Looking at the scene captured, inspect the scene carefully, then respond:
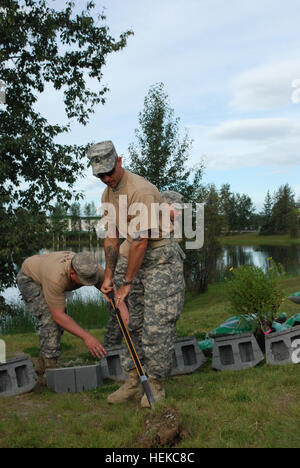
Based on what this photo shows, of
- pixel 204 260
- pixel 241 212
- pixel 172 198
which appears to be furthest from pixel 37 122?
pixel 241 212

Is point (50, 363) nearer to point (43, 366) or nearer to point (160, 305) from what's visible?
point (43, 366)

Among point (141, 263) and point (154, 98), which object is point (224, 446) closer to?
point (141, 263)

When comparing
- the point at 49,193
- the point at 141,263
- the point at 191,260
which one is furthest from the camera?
the point at 191,260

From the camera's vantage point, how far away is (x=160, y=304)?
400cm

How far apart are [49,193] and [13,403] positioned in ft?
18.3

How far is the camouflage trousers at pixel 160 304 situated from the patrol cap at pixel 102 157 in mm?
801

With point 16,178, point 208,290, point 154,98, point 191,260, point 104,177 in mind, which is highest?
point 154,98

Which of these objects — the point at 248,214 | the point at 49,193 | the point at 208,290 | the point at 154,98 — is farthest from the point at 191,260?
the point at 248,214

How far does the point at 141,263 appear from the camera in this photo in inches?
151

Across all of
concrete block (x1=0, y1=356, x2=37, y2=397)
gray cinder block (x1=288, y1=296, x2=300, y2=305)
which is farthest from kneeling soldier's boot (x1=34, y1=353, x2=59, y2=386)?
gray cinder block (x1=288, y1=296, x2=300, y2=305)

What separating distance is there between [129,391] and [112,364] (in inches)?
43.4

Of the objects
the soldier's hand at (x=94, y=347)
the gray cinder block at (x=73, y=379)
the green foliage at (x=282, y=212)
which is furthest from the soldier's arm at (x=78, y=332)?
the green foliage at (x=282, y=212)

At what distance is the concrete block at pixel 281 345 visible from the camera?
496 cm

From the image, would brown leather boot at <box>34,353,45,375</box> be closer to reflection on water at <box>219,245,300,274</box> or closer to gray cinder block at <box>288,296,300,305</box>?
gray cinder block at <box>288,296,300,305</box>
